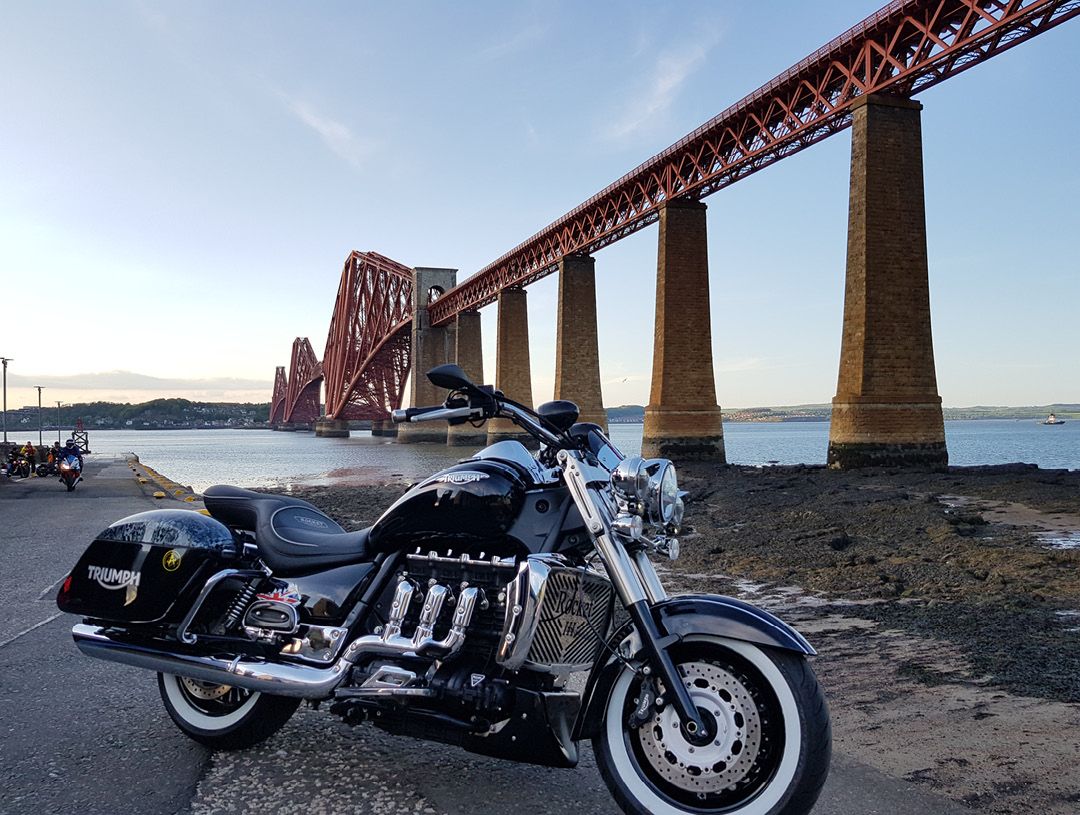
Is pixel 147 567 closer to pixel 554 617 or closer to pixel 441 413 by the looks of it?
pixel 441 413

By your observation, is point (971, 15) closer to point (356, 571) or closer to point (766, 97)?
point (766, 97)

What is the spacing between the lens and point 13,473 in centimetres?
2573

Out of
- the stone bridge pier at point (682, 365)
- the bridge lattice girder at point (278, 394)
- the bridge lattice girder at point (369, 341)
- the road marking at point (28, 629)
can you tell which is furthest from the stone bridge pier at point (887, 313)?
the bridge lattice girder at point (278, 394)

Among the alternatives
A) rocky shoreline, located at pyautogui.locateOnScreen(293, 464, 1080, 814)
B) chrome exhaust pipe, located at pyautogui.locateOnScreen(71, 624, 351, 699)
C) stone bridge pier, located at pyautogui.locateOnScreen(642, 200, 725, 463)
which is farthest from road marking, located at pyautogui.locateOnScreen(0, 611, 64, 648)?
stone bridge pier, located at pyautogui.locateOnScreen(642, 200, 725, 463)

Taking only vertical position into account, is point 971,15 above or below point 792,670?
above

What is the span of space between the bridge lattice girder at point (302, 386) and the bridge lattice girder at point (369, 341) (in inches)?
1034

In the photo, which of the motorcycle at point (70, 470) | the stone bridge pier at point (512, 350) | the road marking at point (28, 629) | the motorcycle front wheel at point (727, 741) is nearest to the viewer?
the motorcycle front wheel at point (727, 741)

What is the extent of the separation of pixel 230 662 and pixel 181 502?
11813mm

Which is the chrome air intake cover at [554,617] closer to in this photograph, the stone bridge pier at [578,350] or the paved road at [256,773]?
the paved road at [256,773]

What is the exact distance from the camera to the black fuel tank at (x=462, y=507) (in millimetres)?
2641

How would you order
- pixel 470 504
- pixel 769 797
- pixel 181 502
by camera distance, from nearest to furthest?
pixel 769 797 < pixel 470 504 < pixel 181 502

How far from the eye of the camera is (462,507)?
2688 mm

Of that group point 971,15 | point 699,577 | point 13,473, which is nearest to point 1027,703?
point 699,577

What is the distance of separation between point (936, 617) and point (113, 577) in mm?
4914
